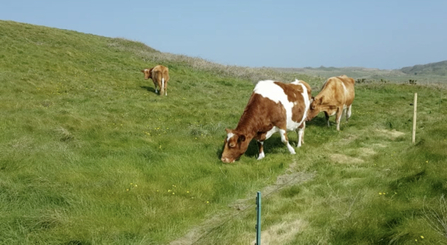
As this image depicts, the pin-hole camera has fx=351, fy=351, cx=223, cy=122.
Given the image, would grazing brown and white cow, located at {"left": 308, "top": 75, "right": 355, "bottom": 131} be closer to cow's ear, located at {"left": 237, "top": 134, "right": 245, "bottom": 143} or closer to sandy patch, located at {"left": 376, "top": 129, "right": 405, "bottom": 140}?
sandy patch, located at {"left": 376, "top": 129, "right": 405, "bottom": 140}

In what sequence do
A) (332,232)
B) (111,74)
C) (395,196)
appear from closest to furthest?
(332,232)
(395,196)
(111,74)

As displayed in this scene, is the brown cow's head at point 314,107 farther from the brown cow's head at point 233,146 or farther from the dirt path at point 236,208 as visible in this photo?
the brown cow's head at point 233,146

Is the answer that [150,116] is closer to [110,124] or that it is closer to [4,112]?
[110,124]

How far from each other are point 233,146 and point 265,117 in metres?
1.40

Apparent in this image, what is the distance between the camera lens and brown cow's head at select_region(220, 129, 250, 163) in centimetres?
900

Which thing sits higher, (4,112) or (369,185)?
(4,112)

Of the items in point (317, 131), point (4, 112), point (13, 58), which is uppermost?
point (13, 58)

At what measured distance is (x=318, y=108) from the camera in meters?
13.9

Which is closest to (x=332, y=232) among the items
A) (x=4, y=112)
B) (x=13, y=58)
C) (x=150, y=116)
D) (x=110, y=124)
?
(x=110, y=124)

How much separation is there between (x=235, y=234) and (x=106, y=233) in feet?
6.24

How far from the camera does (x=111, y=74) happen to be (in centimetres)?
2383

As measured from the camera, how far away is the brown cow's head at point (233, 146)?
9.00 meters

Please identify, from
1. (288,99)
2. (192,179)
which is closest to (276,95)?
(288,99)

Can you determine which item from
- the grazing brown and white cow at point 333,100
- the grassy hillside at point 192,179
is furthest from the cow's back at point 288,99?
the grazing brown and white cow at point 333,100
